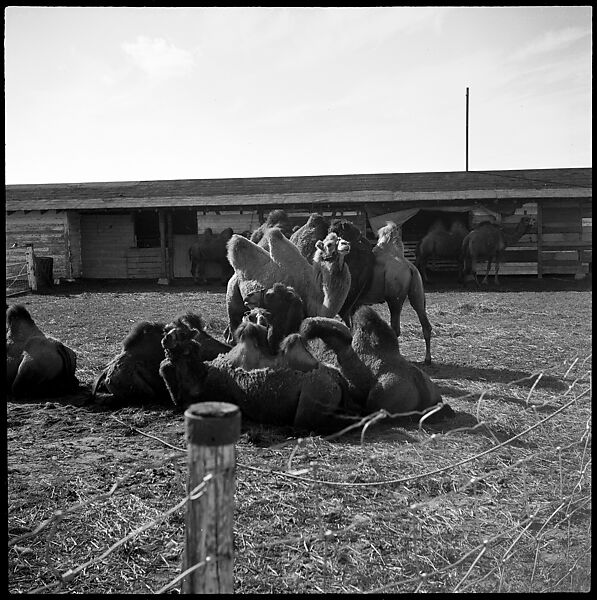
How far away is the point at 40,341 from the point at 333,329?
10.5 ft

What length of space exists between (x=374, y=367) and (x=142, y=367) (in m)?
2.30

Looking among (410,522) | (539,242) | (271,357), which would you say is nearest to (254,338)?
(271,357)

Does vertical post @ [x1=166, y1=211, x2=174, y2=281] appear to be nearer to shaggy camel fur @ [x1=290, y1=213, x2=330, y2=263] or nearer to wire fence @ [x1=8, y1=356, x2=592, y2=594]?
shaggy camel fur @ [x1=290, y1=213, x2=330, y2=263]

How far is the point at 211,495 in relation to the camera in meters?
1.83

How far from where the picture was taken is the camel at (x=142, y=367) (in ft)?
20.1

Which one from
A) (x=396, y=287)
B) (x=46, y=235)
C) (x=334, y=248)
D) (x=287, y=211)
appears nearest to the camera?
(x=334, y=248)

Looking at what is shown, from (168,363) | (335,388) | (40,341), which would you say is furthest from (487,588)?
(40,341)

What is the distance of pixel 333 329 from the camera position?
5.63 m

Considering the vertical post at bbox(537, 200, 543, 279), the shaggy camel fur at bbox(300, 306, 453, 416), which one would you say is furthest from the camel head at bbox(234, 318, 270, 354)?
the vertical post at bbox(537, 200, 543, 279)

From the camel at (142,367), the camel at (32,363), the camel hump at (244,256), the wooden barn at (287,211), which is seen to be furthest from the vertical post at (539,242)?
the camel at (32,363)

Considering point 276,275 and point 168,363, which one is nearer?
point 168,363

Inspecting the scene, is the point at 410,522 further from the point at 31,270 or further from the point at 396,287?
the point at 31,270

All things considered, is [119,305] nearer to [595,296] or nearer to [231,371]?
[231,371]

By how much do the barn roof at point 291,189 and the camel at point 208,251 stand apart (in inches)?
43.0
